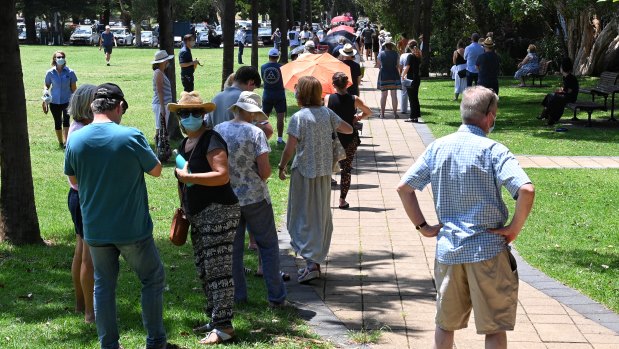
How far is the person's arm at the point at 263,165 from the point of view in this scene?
7.02 meters

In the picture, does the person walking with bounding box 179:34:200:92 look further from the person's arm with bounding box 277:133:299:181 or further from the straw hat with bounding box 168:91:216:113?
the straw hat with bounding box 168:91:216:113

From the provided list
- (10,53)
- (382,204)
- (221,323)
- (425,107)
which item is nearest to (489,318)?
A: (221,323)

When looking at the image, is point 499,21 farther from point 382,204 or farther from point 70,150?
point 70,150

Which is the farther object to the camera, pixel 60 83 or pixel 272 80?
pixel 60 83

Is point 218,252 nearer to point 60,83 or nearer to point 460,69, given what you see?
point 60,83

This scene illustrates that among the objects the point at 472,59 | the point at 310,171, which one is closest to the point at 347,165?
the point at 310,171

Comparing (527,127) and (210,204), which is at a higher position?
(210,204)

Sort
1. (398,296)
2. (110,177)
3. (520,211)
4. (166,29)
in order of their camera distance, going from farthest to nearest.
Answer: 1. (166,29)
2. (398,296)
3. (110,177)
4. (520,211)

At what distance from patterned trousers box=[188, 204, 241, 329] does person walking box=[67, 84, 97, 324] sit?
30.8 inches

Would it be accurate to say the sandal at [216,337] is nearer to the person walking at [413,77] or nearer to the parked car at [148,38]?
the person walking at [413,77]

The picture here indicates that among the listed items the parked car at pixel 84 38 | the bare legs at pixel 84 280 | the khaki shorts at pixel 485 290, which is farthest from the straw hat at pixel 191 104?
the parked car at pixel 84 38

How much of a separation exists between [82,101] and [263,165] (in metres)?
1.41

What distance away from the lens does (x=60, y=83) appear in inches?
647

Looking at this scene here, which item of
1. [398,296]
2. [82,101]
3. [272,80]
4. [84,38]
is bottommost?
[84,38]
